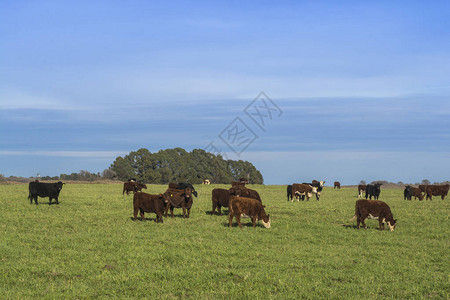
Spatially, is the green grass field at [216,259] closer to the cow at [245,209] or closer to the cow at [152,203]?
the cow at [245,209]

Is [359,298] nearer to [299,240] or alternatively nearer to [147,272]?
[147,272]

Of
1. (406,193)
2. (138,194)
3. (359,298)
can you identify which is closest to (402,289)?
(359,298)

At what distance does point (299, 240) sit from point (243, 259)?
13.0 ft

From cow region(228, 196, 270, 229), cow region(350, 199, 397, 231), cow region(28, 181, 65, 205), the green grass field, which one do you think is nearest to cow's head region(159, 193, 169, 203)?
the green grass field

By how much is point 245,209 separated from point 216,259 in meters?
5.56

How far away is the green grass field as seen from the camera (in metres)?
9.52

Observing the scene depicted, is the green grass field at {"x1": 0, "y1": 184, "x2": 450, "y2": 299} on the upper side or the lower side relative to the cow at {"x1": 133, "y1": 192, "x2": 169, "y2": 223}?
lower

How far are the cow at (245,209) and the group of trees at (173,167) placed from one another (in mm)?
79729

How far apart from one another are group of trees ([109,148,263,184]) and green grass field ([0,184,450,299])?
7917 centimetres

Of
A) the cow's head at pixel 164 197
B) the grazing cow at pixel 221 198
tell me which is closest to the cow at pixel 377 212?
the grazing cow at pixel 221 198

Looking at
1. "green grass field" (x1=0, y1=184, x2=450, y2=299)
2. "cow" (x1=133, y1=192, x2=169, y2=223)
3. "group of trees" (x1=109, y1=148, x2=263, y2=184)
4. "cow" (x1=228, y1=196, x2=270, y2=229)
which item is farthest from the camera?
"group of trees" (x1=109, y1=148, x2=263, y2=184)

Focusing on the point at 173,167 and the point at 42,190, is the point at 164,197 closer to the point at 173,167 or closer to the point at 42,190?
the point at 42,190

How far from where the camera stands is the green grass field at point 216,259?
9.52 m

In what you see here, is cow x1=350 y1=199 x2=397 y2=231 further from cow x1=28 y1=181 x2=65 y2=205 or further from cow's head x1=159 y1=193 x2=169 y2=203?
cow x1=28 y1=181 x2=65 y2=205
